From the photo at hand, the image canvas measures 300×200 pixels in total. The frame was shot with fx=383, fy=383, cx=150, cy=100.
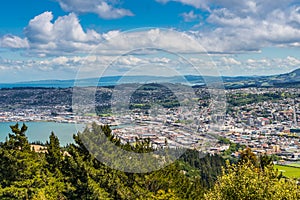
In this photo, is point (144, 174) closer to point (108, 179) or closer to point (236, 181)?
point (108, 179)

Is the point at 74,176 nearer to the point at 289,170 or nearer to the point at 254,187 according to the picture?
the point at 254,187

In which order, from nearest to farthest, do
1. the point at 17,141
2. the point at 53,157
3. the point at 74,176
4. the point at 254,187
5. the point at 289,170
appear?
the point at 254,187
the point at 17,141
the point at 74,176
the point at 53,157
the point at 289,170

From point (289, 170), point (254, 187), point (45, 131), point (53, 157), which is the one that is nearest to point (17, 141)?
point (53, 157)

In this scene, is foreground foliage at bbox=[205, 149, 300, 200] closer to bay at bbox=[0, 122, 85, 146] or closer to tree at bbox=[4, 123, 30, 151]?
tree at bbox=[4, 123, 30, 151]

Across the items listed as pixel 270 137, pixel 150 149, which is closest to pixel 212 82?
pixel 150 149

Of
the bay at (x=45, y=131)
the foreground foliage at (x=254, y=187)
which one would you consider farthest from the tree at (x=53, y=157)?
the bay at (x=45, y=131)

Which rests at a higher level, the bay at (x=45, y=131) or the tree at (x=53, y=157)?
the tree at (x=53, y=157)

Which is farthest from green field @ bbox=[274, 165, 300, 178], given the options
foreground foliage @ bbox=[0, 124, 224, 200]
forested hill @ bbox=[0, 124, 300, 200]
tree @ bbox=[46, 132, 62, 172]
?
tree @ bbox=[46, 132, 62, 172]

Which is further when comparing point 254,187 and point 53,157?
point 53,157

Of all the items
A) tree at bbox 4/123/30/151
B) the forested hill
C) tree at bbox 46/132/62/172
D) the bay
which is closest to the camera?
the forested hill

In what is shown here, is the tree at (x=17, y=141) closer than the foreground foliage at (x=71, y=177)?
No

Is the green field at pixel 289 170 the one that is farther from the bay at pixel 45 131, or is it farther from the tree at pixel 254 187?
the tree at pixel 254 187
